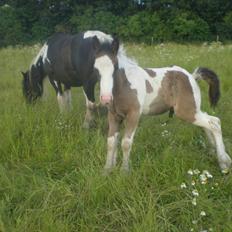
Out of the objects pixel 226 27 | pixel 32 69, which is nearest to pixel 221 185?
pixel 32 69

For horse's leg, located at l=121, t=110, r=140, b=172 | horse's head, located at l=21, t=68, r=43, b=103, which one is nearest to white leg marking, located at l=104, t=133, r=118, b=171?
horse's leg, located at l=121, t=110, r=140, b=172

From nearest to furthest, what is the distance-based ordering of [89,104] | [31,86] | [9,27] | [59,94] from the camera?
[89,104] < [59,94] < [31,86] < [9,27]

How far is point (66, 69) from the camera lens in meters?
6.04

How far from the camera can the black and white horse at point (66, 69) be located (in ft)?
18.0


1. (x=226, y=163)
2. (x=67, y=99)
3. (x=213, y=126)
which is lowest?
(x=67, y=99)

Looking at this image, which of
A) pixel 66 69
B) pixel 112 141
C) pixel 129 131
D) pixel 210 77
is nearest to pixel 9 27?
pixel 66 69

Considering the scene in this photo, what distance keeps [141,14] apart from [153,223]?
1020 inches

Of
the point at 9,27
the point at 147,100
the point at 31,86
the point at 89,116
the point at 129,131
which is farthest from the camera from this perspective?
the point at 9,27

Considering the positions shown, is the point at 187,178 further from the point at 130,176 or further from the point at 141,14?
the point at 141,14

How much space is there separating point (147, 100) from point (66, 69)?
2304 millimetres

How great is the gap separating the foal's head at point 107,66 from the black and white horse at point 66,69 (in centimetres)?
135

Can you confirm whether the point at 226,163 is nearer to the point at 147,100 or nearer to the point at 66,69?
the point at 147,100

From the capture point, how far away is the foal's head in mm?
3412

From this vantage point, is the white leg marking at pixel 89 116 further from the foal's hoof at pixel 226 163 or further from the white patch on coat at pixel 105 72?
the foal's hoof at pixel 226 163
